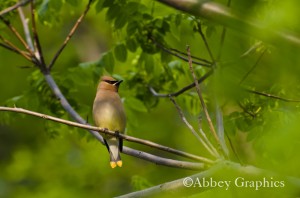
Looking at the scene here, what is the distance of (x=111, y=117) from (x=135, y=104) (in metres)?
1.01

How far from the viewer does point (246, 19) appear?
1465 mm

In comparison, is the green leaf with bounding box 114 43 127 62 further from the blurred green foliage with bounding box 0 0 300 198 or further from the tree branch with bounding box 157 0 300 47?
the tree branch with bounding box 157 0 300 47

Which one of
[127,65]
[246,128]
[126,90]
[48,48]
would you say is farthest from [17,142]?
[246,128]

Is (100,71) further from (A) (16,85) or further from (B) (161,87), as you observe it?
(A) (16,85)

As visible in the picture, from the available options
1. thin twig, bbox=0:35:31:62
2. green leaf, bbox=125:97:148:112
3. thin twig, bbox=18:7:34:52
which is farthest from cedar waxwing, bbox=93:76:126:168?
thin twig, bbox=18:7:34:52

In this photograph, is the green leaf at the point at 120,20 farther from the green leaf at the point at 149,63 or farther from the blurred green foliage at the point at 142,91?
the green leaf at the point at 149,63

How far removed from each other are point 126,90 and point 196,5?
5.03 metres

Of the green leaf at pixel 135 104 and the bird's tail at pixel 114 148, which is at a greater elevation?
the green leaf at pixel 135 104

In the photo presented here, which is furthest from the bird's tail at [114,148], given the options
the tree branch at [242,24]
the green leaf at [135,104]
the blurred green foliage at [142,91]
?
the tree branch at [242,24]

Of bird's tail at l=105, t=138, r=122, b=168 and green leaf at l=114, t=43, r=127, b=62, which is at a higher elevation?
green leaf at l=114, t=43, r=127, b=62

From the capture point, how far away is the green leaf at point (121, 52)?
6.18 meters

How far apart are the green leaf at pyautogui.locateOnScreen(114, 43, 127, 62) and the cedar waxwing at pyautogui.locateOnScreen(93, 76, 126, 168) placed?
46 centimetres

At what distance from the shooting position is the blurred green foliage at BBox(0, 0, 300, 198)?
5.18ft
